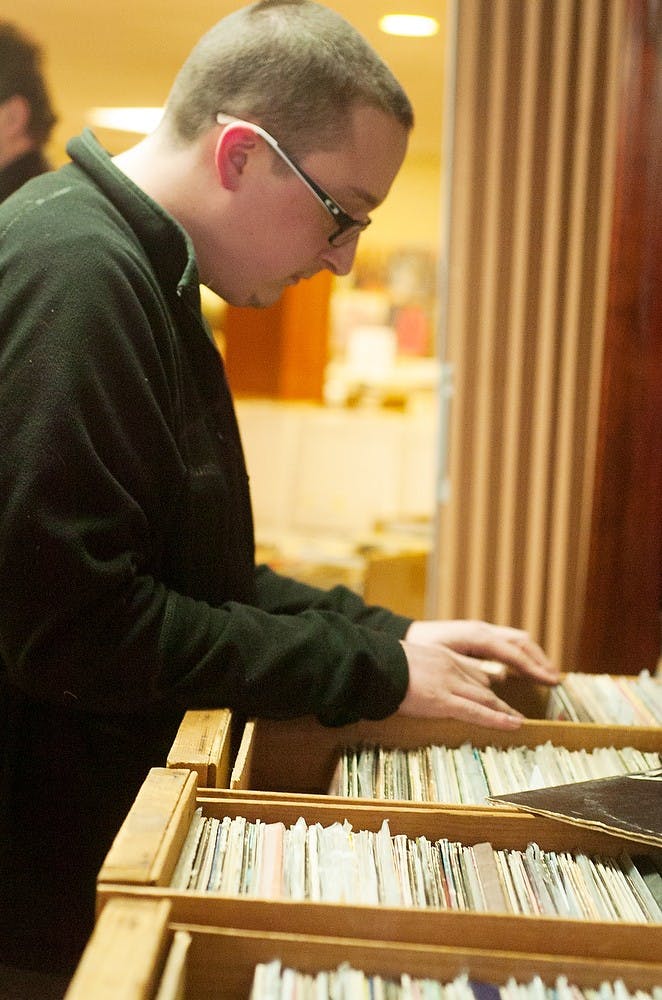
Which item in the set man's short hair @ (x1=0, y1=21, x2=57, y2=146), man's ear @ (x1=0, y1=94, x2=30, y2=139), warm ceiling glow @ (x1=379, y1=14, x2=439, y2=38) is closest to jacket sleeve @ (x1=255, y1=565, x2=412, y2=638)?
man's ear @ (x1=0, y1=94, x2=30, y2=139)

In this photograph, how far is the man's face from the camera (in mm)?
1072

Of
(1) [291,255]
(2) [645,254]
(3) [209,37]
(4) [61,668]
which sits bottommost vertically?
(4) [61,668]

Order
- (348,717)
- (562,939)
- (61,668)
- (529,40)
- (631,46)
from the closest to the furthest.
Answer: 1. (562,939)
2. (61,668)
3. (348,717)
4. (631,46)
5. (529,40)

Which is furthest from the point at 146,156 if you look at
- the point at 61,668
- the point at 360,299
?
the point at 360,299

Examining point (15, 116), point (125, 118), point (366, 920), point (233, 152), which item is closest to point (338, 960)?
point (366, 920)

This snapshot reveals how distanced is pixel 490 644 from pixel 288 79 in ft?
2.31

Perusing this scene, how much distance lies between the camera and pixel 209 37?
3.60 feet

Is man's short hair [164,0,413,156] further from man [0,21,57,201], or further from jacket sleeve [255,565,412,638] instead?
man [0,21,57,201]

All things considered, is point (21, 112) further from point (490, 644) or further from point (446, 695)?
point (446, 695)

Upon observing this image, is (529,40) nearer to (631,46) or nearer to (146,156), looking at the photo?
(631,46)

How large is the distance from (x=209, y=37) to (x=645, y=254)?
1329 millimetres

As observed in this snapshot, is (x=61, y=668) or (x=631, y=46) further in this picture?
(x=631, y=46)

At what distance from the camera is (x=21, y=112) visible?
316 centimetres

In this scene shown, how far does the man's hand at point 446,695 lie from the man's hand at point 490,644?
165mm
